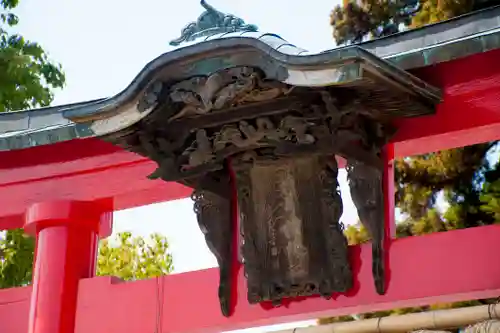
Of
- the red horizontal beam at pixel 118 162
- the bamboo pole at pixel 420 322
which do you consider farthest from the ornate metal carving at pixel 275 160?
the bamboo pole at pixel 420 322

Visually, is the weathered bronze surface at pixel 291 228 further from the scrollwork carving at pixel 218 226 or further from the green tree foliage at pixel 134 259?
the green tree foliage at pixel 134 259

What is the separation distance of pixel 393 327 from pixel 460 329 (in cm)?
39

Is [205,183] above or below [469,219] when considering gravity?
below

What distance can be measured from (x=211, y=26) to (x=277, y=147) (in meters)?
0.88

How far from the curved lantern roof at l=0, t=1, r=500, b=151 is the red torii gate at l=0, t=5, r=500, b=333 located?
0.27ft

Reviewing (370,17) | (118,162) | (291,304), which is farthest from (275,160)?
(370,17)

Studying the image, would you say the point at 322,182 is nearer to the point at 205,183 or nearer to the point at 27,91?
the point at 205,183

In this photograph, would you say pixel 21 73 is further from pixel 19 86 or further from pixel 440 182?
pixel 440 182

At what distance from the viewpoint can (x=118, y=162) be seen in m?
5.44

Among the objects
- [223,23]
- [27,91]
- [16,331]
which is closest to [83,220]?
[16,331]

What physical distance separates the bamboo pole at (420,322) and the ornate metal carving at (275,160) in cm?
46

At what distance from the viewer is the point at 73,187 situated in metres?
5.54

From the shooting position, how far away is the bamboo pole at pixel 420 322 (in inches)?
179

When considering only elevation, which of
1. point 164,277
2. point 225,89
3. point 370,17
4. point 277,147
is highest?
point 370,17
